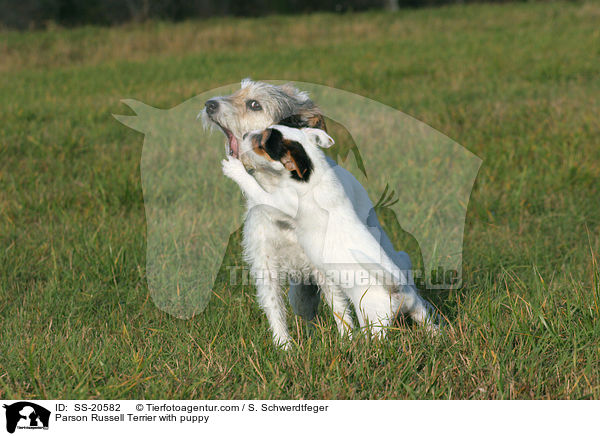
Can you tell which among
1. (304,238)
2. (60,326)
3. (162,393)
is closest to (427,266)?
(304,238)

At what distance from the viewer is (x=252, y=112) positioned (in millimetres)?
3057

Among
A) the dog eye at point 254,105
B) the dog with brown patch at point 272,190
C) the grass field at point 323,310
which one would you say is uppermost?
the dog eye at point 254,105

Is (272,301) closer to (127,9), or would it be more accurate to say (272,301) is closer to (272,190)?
(272,190)

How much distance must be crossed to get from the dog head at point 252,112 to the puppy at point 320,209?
0.13 meters

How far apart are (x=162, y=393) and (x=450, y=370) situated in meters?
1.38

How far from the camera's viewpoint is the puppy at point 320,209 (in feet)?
9.24

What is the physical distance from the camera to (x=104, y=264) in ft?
15.3

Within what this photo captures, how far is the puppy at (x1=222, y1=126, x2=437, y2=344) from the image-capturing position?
2816 millimetres

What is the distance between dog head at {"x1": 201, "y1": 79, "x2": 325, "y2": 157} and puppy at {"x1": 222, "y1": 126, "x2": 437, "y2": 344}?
13 cm

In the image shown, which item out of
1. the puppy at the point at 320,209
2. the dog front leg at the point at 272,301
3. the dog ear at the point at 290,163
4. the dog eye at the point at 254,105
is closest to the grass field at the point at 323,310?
the dog front leg at the point at 272,301

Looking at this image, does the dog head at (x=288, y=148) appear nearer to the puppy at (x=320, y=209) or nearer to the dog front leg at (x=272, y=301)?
the puppy at (x=320, y=209)
